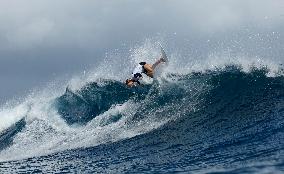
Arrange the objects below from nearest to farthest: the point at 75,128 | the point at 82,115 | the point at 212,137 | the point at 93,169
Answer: the point at 93,169 < the point at 212,137 < the point at 75,128 < the point at 82,115

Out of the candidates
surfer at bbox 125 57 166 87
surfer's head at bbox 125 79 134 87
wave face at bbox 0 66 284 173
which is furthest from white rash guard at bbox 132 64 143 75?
wave face at bbox 0 66 284 173

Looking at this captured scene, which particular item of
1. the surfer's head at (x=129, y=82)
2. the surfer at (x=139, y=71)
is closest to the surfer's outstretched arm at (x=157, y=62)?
the surfer at (x=139, y=71)

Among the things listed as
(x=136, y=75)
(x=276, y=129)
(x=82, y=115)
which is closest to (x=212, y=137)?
(x=276, y=129)

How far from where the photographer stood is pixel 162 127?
20250 mm

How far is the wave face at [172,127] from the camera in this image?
1379 cm

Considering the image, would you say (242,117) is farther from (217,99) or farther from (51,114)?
(51,114)

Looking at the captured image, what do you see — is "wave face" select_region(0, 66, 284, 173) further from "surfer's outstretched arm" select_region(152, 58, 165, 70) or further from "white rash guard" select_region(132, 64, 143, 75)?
"white rash guard" select_region(132, 64, 143, 75)

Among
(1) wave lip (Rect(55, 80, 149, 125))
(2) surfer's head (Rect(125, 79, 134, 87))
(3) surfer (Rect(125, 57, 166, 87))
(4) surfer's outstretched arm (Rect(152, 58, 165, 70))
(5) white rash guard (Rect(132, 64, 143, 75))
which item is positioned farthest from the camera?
(1) wave lip (Rect(55, 80, 149, 125))

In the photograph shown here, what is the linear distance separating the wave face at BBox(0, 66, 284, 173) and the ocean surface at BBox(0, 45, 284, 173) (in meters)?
0.04

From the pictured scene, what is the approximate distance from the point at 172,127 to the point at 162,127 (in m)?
0.47

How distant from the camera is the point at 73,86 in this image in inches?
1291

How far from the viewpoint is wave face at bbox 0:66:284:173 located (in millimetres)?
13789

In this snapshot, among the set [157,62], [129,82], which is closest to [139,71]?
[129,82]

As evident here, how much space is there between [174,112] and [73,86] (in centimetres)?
1223
